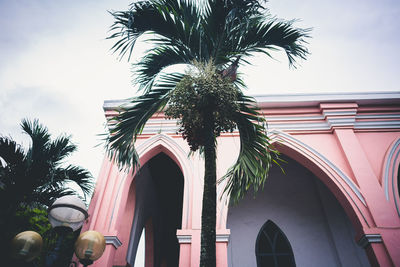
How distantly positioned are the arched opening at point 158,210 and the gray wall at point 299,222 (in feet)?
9.16

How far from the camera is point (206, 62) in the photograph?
12.1 feet

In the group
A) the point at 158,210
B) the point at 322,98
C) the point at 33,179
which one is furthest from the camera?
the point at 158,210

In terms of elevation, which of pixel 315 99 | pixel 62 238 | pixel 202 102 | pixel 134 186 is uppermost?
pixel 315 99

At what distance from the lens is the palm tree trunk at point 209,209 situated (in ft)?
8.38

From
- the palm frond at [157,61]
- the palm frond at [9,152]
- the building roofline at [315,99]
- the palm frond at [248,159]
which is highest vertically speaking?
the building roofline at [315,99]

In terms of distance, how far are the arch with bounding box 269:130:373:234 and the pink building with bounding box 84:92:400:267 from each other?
21 millimetres

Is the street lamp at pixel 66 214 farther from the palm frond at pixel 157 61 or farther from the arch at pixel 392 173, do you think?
the arch at pixel 392 173

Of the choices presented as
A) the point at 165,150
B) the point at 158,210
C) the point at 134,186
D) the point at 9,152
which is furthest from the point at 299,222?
the point at 9,152

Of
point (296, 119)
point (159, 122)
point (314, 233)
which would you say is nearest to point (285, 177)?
point (314, 233)

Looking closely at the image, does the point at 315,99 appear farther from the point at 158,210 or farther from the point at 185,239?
the point at 158,210

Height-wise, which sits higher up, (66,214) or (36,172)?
(36,172)

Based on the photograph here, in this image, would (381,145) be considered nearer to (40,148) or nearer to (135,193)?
(135,193)

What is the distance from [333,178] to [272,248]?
298cm

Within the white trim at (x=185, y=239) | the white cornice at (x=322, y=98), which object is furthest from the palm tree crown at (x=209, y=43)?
the white cornice at (x=322, y=98)
